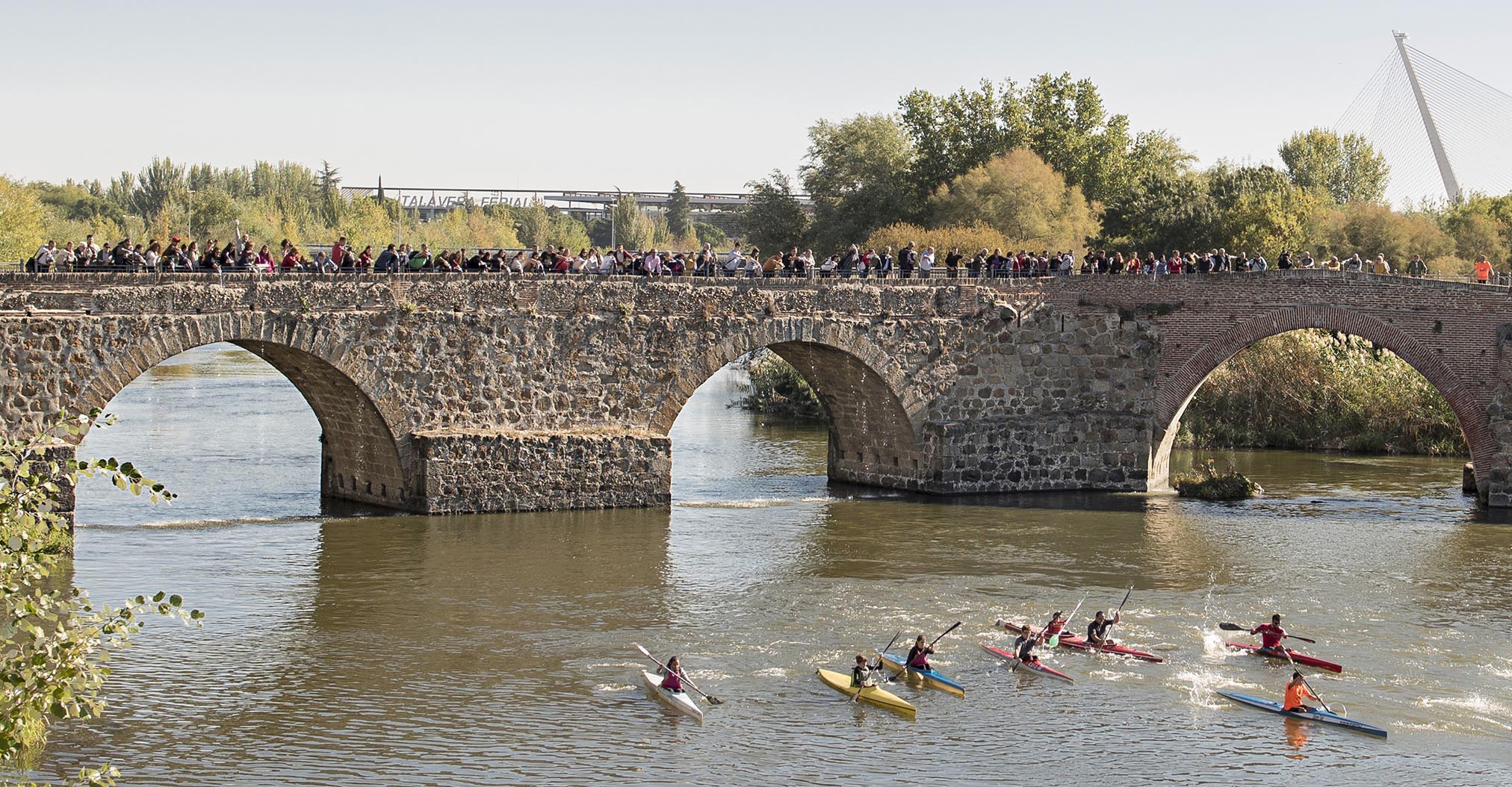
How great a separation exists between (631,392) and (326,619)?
11.2 meters

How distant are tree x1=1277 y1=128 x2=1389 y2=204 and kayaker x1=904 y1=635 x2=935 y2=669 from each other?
72.2m

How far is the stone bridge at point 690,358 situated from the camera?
30547 millimetres

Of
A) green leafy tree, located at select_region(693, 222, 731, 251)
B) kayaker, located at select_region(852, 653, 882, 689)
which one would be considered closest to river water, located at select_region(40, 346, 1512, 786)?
kayaker, located at select_region(852, 653, 882, 689)

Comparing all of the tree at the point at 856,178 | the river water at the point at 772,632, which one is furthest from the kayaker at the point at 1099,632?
the tree at the point at 856,178

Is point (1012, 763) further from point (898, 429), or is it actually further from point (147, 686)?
point (898, 429)

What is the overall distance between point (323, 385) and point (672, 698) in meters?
16.0

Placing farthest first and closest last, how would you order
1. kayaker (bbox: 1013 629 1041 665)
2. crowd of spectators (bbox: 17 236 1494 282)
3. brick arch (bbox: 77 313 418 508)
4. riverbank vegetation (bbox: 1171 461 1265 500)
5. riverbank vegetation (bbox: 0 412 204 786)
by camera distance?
riverbank vegetation (bbox: 1171 461 1265 500) < crowd of spectators (bbox: 17 236 1494 282) < brick arch (bbox: 77 313 418 508) < kayaker (bbox: 1013 629 1041 665) < riverbank vegetation (bbox: 0 412 204 786)

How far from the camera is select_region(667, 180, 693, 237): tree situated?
124 metres

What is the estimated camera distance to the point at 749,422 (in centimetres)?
5753

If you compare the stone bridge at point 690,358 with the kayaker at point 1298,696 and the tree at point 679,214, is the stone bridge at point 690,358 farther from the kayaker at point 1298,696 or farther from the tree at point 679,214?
the tree at point 679,214

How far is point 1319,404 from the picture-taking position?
166ft

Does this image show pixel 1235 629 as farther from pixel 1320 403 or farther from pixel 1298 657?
pixel 1320 403

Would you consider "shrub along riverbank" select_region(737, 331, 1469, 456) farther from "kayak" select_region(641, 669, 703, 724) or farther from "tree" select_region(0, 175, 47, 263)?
"tree" select_region(0, 175, 47, 263)

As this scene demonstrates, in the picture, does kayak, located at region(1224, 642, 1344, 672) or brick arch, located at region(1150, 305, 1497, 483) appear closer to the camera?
kayak, located at region(1224, 642, 1344, 672)
